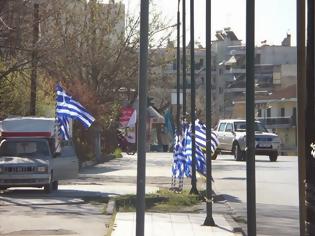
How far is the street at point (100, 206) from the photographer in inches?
501

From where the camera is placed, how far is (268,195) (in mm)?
18875

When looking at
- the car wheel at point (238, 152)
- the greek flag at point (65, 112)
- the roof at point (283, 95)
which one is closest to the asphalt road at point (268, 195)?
the car wheel at point (238, 152)

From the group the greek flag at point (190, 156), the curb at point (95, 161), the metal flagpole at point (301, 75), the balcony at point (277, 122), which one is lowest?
the curb at point (95, 161)

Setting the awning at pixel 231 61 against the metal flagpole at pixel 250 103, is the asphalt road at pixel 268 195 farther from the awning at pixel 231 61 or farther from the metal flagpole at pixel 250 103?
the awning at pixel 231 61

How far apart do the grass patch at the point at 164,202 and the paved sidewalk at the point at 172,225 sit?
41.7 inches

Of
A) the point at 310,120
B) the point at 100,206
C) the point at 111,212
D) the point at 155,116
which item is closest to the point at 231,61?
the point at 155,116

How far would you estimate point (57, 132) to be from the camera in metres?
20.0

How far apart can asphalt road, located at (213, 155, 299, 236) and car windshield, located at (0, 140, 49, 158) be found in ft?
17.2

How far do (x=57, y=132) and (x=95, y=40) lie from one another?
18.3m

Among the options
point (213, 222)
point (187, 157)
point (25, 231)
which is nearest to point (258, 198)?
point (187, 157)

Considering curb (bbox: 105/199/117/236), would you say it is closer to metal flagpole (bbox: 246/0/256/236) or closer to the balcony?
metal flagpole (bbox: 246/0/256/236)

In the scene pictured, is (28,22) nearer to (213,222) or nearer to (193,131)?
(193,131)

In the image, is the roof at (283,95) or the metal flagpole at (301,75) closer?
the metal flagpole at (301,75)

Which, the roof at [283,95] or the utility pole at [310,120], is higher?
the roof at [283,95]
